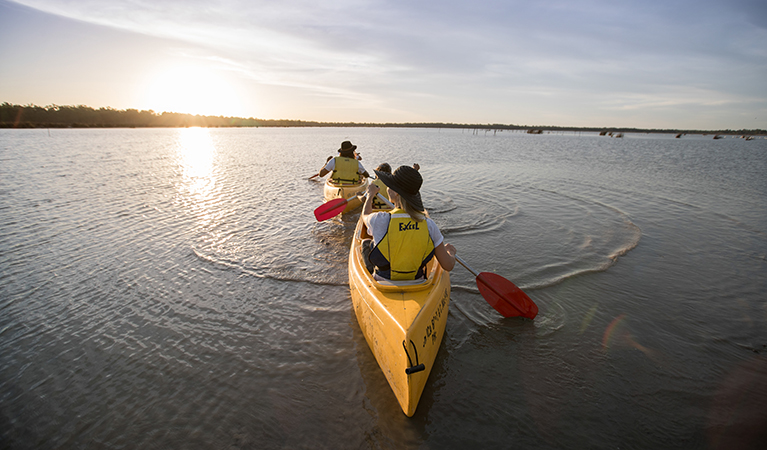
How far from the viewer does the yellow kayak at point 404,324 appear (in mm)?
2943

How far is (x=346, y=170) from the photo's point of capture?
1034 cm

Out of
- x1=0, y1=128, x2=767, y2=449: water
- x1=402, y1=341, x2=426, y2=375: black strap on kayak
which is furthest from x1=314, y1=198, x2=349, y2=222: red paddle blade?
x1=402, y1=341, x2=426, y2=375: black strap on kayak

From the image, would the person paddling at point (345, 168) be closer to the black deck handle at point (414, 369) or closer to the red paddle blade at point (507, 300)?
the red paddle blade at point (507, 300)

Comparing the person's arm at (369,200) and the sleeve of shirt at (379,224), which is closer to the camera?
the sleeve of shirt at (379,224)

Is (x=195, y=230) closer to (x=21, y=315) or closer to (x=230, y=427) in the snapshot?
(x=21, y=315)

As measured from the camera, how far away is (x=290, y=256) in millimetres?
6918

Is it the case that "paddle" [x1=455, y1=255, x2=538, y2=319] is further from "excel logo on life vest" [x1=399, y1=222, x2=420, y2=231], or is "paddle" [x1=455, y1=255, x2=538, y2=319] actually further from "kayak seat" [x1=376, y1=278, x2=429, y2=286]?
"excel logo on life vest" [x1=399, y1=222, x2=420, y2=231]

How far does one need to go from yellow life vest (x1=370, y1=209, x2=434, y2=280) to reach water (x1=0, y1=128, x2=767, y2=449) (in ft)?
3.92

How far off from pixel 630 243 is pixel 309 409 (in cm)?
832

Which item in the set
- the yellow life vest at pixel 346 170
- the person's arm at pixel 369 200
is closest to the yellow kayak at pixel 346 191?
the yellow life vest at pixel 346 170

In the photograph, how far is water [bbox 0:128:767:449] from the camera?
3.09 metres

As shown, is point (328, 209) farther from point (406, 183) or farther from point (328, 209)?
point (406, 183)

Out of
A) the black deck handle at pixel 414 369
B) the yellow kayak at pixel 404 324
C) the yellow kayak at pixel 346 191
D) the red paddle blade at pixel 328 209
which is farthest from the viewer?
the yellow kayak at pixel 346 191

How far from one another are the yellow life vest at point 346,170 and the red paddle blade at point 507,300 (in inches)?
257
